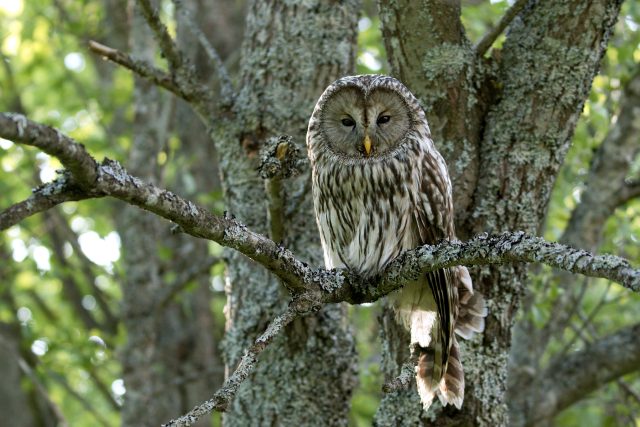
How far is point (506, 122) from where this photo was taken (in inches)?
141

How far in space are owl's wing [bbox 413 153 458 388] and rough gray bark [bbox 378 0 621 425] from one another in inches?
2.4

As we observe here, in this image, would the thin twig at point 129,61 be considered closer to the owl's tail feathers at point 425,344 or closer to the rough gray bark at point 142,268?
the owl's tail feathers at point 425,344

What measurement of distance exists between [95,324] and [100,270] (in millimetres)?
1443

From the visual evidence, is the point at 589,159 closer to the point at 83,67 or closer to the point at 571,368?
the point at 571,368

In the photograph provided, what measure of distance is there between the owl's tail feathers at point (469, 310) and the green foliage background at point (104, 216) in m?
1.25

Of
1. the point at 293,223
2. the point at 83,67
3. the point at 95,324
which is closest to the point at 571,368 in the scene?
the point at 293,223

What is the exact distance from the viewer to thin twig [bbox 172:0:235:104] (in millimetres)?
4145

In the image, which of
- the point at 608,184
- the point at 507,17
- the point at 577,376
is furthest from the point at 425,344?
the point at 608,184

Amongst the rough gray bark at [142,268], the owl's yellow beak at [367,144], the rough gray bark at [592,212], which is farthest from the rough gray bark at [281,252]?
the rough gray bark at [142,268]

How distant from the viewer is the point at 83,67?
39.4ft

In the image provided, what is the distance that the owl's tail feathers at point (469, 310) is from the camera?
342cm

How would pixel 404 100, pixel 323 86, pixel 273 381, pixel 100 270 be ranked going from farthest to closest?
pixel 100 270, pixel 323 86, pixel 273 381, pixel 404 100

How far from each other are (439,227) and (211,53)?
4.71 feet

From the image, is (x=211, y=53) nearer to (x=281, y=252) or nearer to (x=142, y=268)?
(x=281, y=252)
